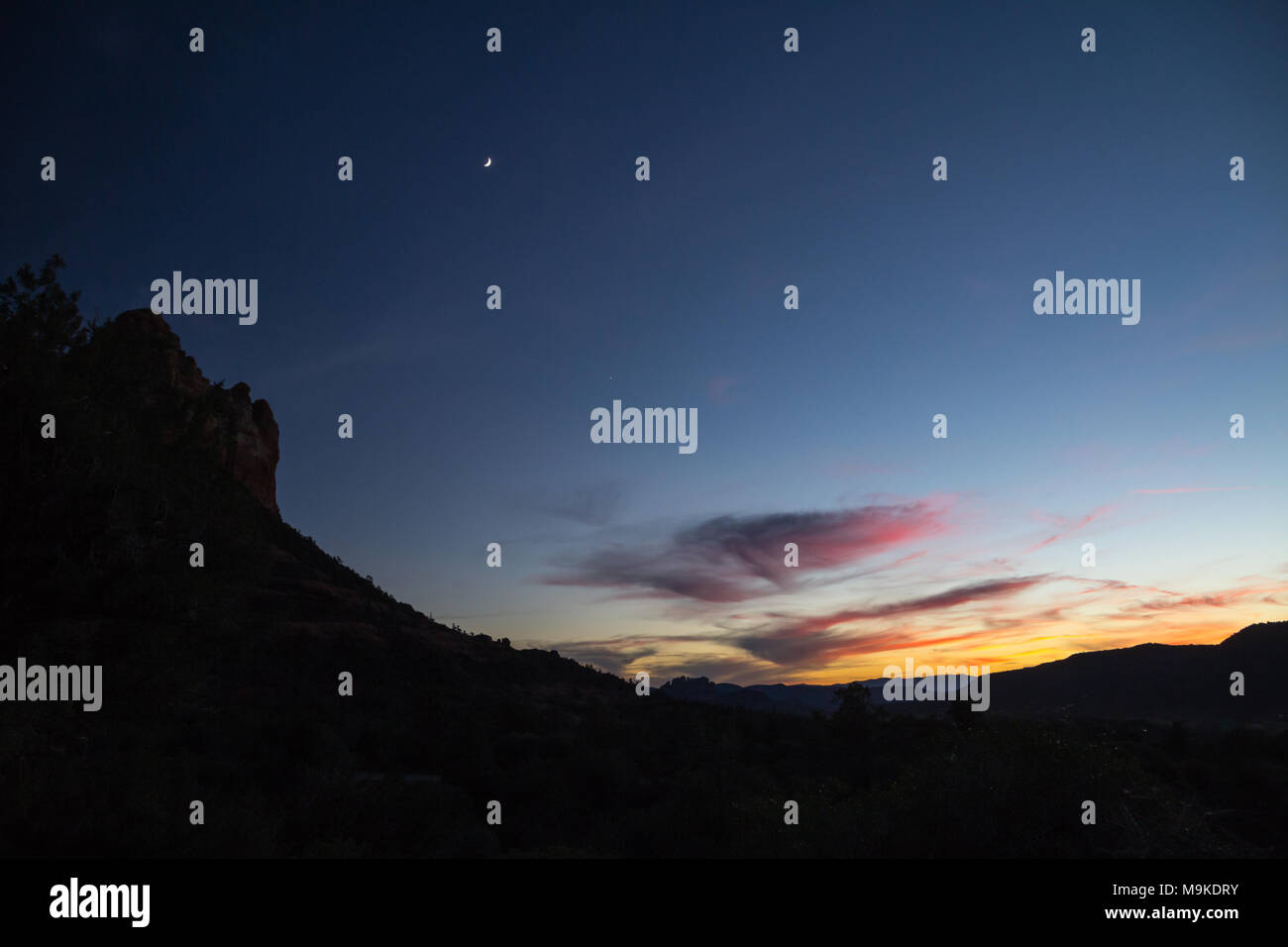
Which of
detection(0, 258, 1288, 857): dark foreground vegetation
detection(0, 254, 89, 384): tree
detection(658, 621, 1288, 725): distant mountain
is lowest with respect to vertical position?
detection(658, 621, 1288, 725): distant mountain

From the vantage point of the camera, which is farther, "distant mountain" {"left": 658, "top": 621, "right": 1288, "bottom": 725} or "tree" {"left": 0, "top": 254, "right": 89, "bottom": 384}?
"distant mountain" {"left": 658, "top": 621, "right": 1288, "bottom": 725}

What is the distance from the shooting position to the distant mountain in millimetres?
45656

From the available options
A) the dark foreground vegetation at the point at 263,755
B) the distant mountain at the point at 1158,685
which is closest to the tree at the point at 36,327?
the dark foreground vegetation at the point at 263,755

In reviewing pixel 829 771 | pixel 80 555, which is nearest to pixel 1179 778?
pixel 829 771

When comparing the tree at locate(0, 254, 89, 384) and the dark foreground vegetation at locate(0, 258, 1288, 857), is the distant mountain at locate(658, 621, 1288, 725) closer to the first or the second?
the dark foreground vegetation at locate(0, 258, 1288, 857)

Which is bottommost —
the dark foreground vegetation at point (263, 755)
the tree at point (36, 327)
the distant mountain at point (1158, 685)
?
the distant mountain at point (1158, 685)

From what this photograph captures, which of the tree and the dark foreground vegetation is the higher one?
the tree

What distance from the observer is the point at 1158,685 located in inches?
2120

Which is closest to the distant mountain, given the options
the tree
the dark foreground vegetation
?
the dark foreground vegetation

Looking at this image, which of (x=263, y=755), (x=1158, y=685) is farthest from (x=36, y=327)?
(x=1158, y=685)

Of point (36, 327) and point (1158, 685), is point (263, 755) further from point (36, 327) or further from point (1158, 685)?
point (1158, 685)

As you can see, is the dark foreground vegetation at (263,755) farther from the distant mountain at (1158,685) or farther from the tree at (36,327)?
→ the distant mountain at (1158,685)

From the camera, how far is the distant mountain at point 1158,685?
150 ft

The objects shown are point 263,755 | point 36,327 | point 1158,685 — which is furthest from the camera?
point 1158,685
